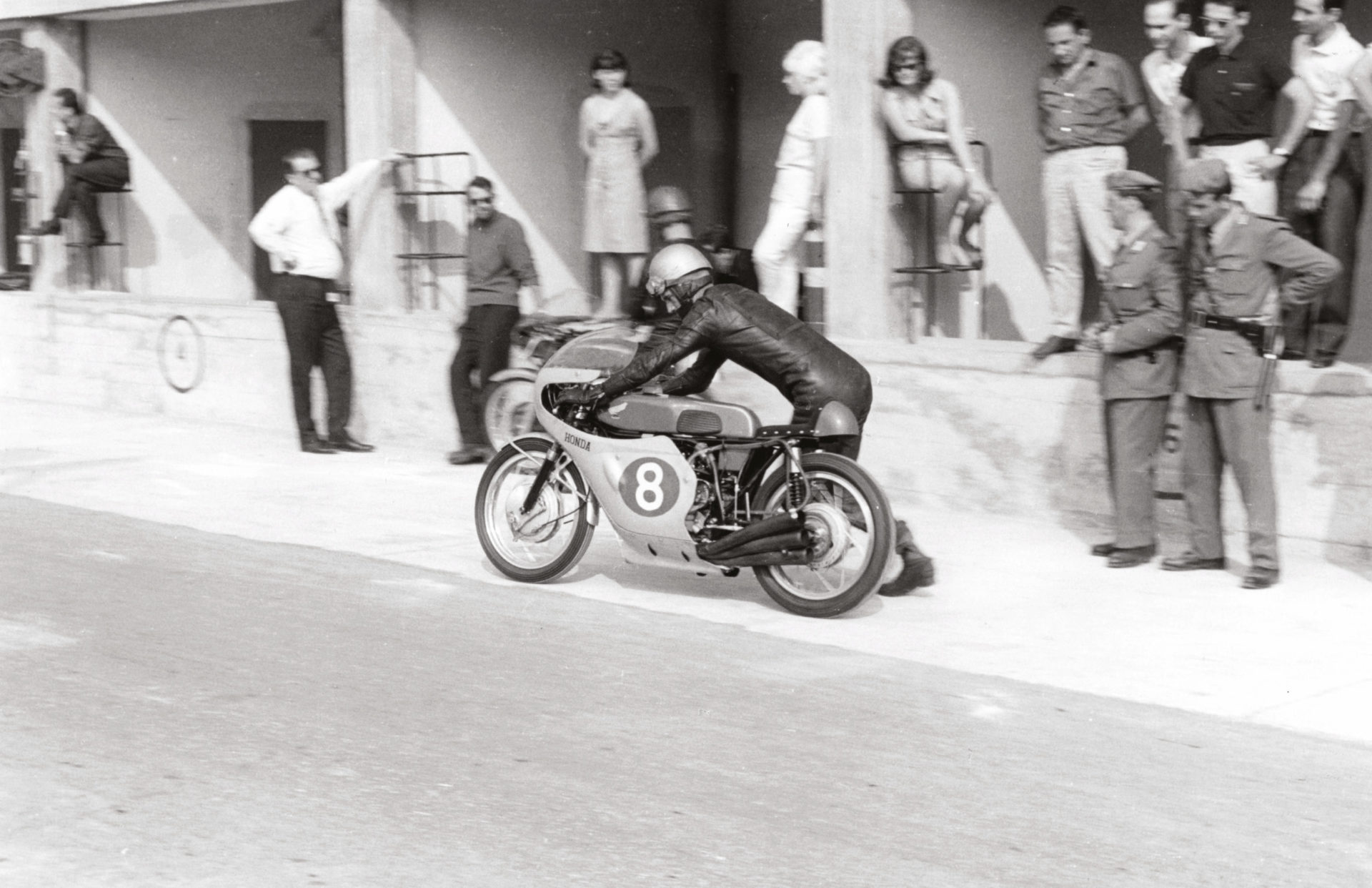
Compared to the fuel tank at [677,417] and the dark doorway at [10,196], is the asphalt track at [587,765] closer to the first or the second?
the fuel tank at [677,417]

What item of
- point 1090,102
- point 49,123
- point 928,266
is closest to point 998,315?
point 928,266

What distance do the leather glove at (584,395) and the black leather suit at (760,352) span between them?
8cm

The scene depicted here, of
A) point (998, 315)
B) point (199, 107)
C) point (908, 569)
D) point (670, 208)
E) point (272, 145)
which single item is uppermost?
point (199, 107)

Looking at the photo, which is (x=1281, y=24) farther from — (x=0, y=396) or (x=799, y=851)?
(x=0, y=396)

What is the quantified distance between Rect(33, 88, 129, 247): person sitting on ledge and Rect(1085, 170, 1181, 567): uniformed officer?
1145cm

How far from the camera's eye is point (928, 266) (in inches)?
481

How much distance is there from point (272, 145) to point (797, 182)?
9085 millimetres

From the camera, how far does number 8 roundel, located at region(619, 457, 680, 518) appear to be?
8.73 meters

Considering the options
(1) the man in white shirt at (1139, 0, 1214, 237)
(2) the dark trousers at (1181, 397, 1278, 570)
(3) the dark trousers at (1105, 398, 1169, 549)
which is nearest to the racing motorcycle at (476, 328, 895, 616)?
(3) the dark trousers at (1105, 398, 1169, 549)

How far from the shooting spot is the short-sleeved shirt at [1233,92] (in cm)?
1045

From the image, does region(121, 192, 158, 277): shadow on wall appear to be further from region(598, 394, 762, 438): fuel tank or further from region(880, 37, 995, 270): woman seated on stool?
region(598, 394, 762, 438): fuel tank

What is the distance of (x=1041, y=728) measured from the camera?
678 centimetres

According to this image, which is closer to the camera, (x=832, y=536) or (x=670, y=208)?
(x=832, y=536)

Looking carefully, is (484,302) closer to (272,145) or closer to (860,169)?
(860,169)
